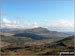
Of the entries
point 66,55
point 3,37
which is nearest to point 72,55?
point 66,55

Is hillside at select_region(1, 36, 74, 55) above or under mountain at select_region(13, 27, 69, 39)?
under

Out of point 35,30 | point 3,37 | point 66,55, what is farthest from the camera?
point 35,30

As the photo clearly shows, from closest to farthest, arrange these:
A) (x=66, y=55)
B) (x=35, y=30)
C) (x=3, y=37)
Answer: (x=66, y=55)
(x=3, y=37)
(x=35, y=30)

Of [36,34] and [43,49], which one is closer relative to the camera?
[43,49]

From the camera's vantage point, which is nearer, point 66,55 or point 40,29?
point 66,55

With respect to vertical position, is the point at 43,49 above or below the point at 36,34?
below

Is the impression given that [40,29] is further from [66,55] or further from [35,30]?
[66,55]

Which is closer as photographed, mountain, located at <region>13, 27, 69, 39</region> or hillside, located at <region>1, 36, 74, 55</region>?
hillside, located at <region>1, 36, 74, 55</region>

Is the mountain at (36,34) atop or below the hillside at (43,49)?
atop

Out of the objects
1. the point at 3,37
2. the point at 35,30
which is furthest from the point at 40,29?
the point at 3,37

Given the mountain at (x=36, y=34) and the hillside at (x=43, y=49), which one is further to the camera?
the mountain at (x=36, y=34)

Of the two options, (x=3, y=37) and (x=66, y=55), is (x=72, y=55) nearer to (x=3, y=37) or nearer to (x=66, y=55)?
(x=66, y=55)
